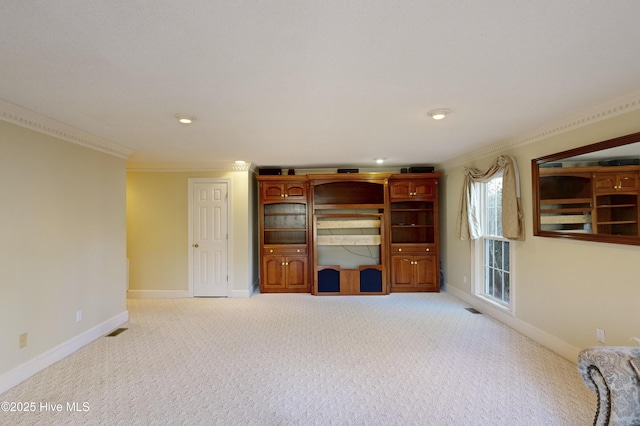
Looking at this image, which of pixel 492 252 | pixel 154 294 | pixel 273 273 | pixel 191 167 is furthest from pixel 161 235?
pixel 492 252

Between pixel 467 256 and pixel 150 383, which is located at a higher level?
pixel 467 256

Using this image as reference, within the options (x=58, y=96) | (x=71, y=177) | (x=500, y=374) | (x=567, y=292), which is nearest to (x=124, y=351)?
(x=71, y=177)

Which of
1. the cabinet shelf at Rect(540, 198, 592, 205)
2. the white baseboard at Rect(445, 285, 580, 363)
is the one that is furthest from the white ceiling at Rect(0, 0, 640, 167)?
the white baseboard at Rect(445, 285, 580, 363)

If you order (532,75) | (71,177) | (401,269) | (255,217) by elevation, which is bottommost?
(401,269)

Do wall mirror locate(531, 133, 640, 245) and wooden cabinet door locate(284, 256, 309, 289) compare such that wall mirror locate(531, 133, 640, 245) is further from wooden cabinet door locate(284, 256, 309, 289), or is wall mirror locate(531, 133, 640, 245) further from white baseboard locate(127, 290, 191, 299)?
white baseboard locate(127, 290, 191, 299)

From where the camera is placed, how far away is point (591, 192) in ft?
8.11

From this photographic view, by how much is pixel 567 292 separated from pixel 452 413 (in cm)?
179

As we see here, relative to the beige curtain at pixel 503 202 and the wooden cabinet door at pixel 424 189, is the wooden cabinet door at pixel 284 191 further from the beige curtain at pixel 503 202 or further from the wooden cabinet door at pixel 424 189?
the beige curtain at pixel 503 202

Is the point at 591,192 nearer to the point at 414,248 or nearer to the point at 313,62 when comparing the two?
the point at 313,62

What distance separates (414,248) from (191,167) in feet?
14.0

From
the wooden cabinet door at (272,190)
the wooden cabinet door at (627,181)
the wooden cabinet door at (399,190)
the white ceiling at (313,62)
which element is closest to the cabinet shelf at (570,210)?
the wooden cabinet door at (627,181)

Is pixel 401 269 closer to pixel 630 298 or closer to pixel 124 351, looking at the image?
pixel 630 298

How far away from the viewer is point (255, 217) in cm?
559

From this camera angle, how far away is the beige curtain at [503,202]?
3.33 metres
